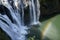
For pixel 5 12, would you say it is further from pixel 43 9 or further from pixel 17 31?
pixel 43 9

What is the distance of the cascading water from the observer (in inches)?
266

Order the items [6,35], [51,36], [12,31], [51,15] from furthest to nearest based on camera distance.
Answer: [51,15] → [51,36] → [12,31] → [6,35]

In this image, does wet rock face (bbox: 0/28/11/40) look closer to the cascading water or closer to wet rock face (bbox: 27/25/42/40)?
the cascading water

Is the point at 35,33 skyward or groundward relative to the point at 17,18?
groundward

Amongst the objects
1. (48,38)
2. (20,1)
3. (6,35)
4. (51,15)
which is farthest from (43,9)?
(6,35)

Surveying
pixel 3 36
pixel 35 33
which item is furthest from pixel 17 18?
pixel 3 36

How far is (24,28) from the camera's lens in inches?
305

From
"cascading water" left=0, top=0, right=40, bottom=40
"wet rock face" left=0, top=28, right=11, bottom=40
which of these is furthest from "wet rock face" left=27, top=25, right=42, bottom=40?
"wet rock face" left=0, top=28, right=11, bottom=40

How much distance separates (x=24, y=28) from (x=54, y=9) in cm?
169

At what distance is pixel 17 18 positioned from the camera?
7688 millimetres

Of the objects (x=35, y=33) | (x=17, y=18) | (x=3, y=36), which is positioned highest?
(x=17, y=18)

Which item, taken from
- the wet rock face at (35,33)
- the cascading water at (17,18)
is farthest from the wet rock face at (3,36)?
the wet rock face at (35,33)

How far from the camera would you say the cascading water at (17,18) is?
22.2 feet

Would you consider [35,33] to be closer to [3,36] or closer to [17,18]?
[17,18]
